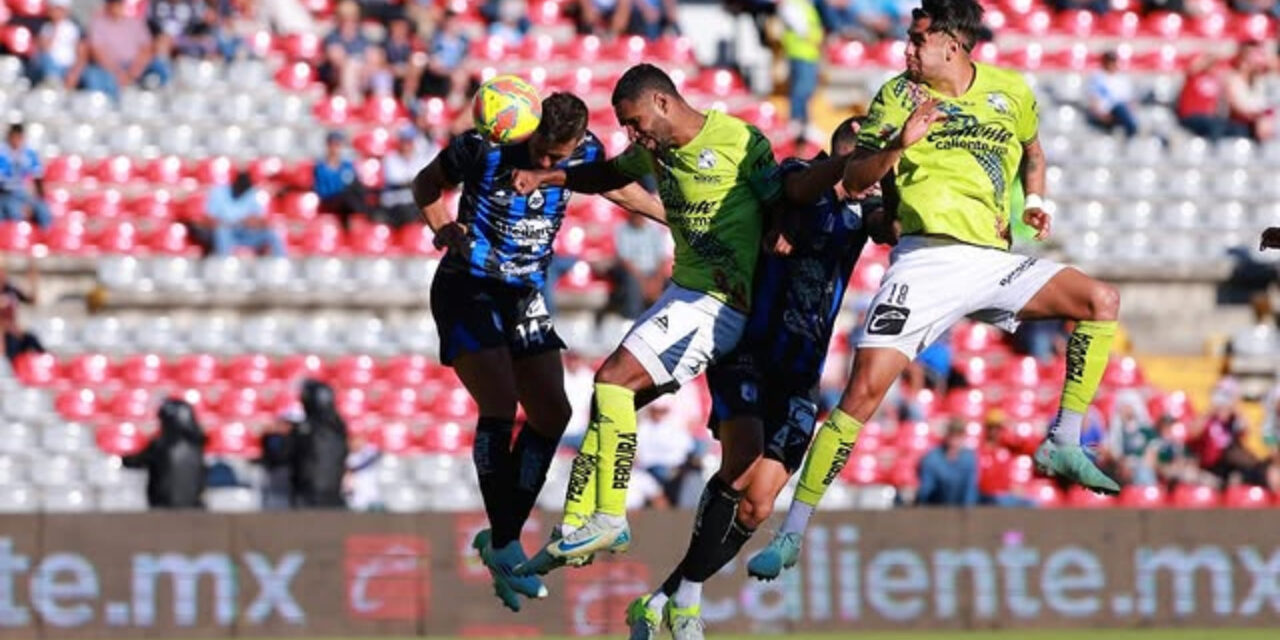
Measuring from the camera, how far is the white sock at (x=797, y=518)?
12.7 m

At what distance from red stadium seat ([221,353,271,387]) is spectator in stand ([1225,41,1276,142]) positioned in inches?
372

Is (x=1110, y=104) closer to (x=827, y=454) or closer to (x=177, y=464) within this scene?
(x=177, y=464)

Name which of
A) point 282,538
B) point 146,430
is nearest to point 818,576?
point 282,538

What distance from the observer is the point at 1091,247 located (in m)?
24.9

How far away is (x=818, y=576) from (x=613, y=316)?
401cm

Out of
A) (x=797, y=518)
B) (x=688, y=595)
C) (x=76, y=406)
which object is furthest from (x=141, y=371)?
(x=797, y=518)

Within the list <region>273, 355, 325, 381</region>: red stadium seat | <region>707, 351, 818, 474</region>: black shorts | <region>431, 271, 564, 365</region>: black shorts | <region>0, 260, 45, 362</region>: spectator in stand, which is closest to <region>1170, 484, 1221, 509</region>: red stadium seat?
<region>273, 355, 325, 381</region>: red stadium seat

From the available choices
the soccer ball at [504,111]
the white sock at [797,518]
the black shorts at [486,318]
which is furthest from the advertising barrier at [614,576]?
the white sock at [797,518]

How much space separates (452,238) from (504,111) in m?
0.76

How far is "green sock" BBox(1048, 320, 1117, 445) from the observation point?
1268cm

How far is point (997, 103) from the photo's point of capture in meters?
12.6

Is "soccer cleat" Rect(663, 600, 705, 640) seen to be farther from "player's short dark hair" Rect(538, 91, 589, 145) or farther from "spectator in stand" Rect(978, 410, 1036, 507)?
"spectator in stand" Rect(978, 410, 1036, 507)

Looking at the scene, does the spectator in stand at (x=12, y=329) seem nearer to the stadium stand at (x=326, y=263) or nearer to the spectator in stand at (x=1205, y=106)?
the stadium stand at (x=326, y=263)

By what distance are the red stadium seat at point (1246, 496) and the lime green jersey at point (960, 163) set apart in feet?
32.9
